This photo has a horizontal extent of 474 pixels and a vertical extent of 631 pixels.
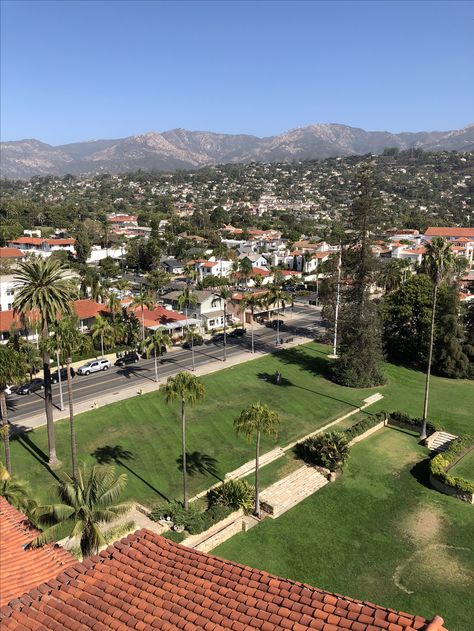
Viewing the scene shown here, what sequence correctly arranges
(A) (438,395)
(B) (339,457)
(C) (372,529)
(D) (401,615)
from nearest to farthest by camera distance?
(D) (401,615) → (C) (372,529) → (B) (339,457) → (A) (438,395)

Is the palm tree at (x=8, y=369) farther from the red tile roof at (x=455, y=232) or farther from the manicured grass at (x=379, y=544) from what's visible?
the red tile roof at (x=455, y=232)

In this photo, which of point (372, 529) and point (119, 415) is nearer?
point (372, 529)

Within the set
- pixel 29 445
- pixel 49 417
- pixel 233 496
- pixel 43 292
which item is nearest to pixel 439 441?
pixel 233 496

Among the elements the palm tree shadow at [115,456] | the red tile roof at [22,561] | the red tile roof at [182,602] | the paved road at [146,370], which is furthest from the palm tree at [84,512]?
the paved road at [146,370]

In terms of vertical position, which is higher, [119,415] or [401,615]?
[401,615]

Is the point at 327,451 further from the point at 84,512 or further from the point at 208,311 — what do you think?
the point at 208,311

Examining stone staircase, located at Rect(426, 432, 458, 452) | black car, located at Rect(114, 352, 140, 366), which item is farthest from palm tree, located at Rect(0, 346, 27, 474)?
stone staircase, located at Rect(426, 432, 458, 452)

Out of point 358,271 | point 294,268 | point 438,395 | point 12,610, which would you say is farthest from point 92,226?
point 12,610

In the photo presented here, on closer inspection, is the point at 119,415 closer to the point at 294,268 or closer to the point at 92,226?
the point at 294,268
